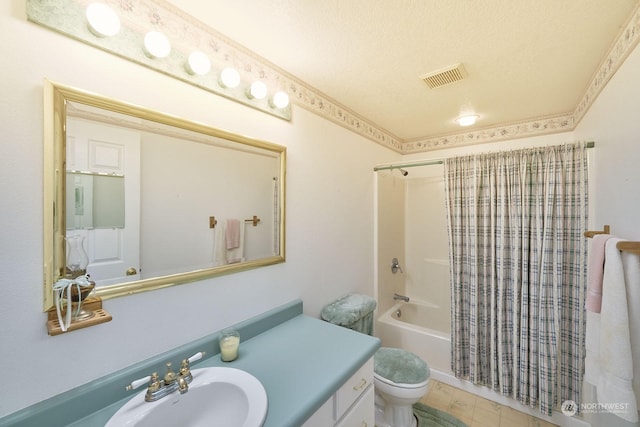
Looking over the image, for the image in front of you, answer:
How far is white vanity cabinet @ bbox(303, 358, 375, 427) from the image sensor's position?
3.12ft

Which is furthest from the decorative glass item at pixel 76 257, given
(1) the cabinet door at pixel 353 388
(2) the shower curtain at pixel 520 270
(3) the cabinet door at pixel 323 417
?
(2) the shower curtain at pixel 520 270

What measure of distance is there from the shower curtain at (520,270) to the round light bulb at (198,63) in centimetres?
183

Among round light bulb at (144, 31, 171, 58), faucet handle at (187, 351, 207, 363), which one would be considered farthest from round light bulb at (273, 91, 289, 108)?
faucet handle at (187, 351, 207, 363)

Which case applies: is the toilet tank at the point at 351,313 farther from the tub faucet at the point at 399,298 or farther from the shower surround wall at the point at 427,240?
the shower surround wall at the point at 427,240

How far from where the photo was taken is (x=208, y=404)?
36.2 inches

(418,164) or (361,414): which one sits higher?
(418,164)

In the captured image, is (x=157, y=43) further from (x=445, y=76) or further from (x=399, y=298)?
(x=399, y=298)

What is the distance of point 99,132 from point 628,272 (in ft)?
6.72

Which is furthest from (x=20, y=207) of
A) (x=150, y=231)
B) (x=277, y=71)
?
(x=277, y=71)

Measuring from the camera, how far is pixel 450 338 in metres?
2.11

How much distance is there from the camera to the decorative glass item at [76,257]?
31.4 inches

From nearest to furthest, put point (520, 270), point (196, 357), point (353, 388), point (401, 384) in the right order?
point (196, 357)
point (353, 388)
point (401, 384)
point (520, 270)

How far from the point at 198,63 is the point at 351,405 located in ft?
5.44

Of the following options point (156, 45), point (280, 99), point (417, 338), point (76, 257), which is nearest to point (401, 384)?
point (417, 338)
